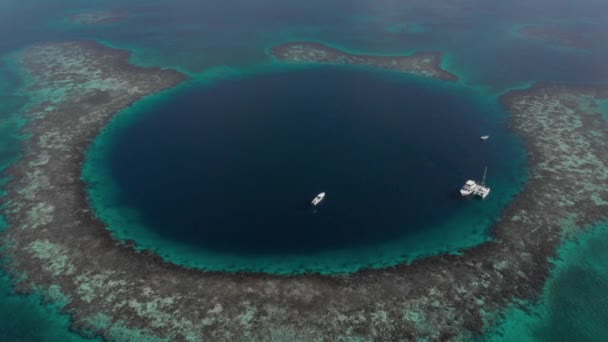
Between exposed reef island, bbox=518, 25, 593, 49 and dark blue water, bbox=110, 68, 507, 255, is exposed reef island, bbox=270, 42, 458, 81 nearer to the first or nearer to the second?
dark blue water, bbox=110, 68, 507, 255

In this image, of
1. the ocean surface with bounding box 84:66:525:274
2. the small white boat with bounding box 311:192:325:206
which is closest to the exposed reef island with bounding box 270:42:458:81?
the ocean surface with bounding box 84:66:525:274

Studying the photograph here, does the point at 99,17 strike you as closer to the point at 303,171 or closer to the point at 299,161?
the point at 299,161

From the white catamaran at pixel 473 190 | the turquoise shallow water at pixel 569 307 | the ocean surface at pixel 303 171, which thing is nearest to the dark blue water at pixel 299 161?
the ocean surface at pixel 303 171

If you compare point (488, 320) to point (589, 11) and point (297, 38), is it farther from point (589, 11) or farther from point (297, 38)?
point (589, 11)

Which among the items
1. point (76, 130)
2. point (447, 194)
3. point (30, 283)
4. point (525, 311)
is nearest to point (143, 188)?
point (30, 283)

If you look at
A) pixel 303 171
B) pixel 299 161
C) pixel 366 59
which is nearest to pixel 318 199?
pixel 303 171
